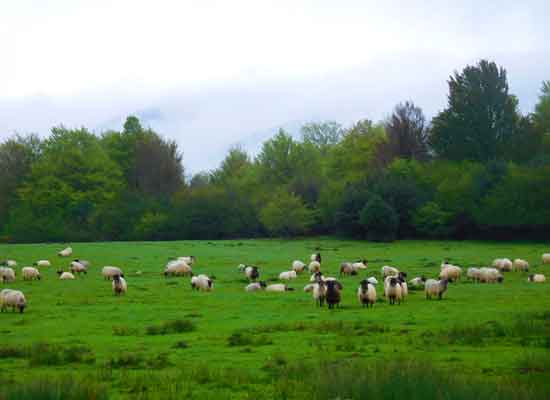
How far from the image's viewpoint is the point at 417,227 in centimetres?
7906

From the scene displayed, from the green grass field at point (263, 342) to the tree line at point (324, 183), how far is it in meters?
40.0

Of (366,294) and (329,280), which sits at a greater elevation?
(329,280)

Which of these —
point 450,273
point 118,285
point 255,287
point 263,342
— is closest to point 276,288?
point 255,287

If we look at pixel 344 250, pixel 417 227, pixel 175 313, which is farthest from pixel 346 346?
pixel 417 227

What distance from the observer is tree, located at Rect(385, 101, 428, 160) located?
340 ft

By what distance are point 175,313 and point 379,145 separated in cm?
8241

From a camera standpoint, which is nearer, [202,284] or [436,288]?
[436,288]

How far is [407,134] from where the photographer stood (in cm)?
10456

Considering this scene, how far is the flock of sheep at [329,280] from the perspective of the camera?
27.4 metres

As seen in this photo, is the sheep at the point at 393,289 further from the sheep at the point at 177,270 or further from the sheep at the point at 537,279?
the sheep at the point at 177,270

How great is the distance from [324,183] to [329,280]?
7114 cm

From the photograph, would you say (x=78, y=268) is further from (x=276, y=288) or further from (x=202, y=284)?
(x=276, y=288)

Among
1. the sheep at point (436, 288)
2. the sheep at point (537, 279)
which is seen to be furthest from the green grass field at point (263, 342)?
the sheep at point (537, 279)

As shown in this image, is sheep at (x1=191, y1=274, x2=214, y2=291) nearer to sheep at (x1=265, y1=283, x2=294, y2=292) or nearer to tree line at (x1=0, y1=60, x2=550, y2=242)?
sheep at (x1=265, y1=283, x2=294, y2=292)
